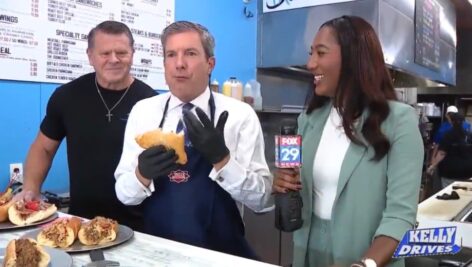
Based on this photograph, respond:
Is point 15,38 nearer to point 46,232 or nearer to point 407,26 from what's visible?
point 46,232

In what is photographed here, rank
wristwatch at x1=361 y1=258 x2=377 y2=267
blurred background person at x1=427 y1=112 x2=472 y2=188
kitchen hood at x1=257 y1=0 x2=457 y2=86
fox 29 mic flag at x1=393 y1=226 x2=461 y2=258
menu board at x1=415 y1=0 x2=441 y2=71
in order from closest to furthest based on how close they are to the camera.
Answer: fox 29 mic flag at x1=393 y1=226 x2=461 y2=258, wristwatch at x1=361 y1=258 x2=377 y2=267, kitchen hood at x1=257 y1=0 x2=457 y2=86, menu board at x1=415 y1=0 x2=441 y2=71, blurred background person at x1=427 y1=112 x2=472 y2=188

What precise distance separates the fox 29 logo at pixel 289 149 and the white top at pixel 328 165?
22 centimetres

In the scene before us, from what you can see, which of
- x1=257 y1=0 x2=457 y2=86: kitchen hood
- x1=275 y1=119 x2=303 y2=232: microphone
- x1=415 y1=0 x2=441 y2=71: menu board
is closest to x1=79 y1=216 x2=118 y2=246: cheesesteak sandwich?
x1=275 y1=119 x2=303 y2=232: microphone

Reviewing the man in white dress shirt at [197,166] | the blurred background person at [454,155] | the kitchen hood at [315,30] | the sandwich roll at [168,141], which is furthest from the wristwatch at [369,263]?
the blurred background person at [454,155]

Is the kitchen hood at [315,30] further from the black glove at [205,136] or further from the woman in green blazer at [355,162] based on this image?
the black glove at [205,136]

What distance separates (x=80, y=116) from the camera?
1932mm

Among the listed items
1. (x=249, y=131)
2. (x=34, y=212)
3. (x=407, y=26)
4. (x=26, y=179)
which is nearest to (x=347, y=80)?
(x=249, y=131)

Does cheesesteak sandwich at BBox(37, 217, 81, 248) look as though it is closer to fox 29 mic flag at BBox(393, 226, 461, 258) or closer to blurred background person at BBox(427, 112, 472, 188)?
fox 29 mic flag at BBox(393, 226, 461, 258)

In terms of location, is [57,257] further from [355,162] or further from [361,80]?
[361,80]

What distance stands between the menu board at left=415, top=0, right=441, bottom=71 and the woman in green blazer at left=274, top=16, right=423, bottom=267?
3.88m

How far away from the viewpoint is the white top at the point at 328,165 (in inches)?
51.1

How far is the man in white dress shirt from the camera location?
131 centimetres

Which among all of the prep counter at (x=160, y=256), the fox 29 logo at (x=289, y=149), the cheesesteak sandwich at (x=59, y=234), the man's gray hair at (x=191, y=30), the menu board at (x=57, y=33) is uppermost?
the menu board at (x=57, y=33)

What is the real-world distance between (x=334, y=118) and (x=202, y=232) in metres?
0.55
